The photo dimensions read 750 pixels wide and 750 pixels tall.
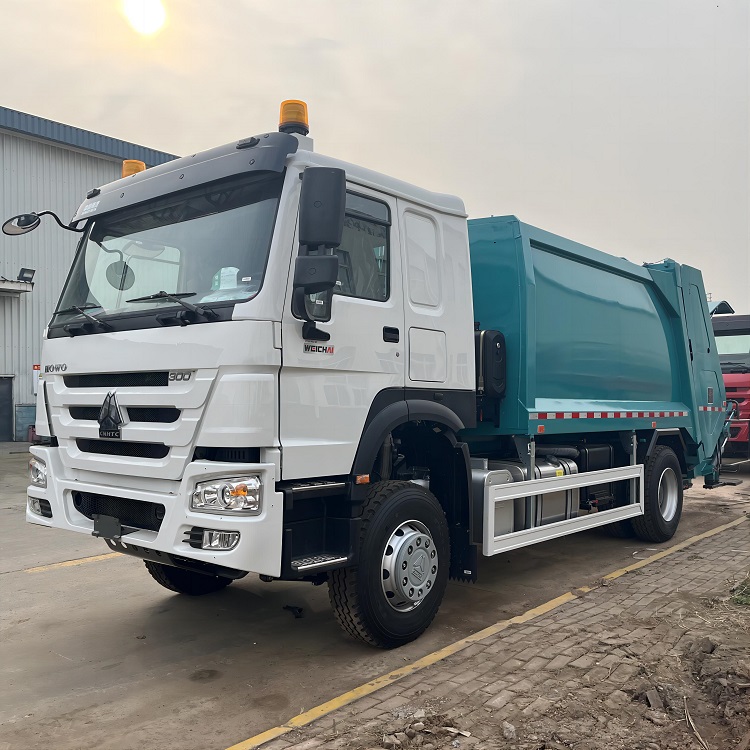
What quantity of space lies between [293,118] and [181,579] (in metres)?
3.49

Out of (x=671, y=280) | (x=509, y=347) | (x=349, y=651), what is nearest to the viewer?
(x=349, y=651)

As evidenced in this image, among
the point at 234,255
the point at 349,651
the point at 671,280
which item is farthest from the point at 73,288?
the point at 671,280

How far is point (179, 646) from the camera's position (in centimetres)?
473

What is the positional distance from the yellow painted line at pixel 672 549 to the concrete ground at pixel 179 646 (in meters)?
0.12

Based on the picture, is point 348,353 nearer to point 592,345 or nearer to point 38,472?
point 38,472

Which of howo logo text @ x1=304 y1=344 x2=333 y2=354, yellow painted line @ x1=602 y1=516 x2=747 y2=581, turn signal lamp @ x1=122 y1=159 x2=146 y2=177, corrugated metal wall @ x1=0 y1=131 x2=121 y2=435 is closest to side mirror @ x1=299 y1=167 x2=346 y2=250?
howo logo text @ x1=304 y1=344 x2=333 y2=354

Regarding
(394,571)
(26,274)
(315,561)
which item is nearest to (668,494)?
(394,571)

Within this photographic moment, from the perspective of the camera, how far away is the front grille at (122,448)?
13.6 ft

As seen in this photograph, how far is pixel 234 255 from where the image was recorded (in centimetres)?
415

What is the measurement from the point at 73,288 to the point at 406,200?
228cm

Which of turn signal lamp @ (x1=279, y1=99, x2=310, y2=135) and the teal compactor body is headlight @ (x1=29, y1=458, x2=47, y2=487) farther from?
the teal compactor body

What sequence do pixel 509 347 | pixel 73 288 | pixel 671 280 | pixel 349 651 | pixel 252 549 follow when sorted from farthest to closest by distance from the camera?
pixel 671 280 < pixel 509 347 < pixel 73 288 < pixel 349 651 < pixel 252 549

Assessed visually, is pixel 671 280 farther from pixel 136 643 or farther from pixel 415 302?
pixel 136 643

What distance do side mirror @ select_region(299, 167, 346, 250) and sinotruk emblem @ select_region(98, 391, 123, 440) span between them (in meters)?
1.49
